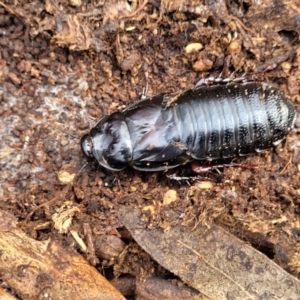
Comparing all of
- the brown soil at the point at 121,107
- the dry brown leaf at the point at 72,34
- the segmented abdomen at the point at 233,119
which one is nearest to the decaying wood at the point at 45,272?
the brown soil at the point at 121,107

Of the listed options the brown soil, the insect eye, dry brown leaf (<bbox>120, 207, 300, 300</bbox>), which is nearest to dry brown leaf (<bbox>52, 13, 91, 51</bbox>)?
the brown soil

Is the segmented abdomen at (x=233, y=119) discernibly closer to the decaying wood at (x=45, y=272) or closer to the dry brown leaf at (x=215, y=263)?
the dry brown leaf at (x=215, y=263)

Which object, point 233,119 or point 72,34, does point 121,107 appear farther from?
point 233,119

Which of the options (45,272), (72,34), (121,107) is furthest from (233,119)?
(45,272)

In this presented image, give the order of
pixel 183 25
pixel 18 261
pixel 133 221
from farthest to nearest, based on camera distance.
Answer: pixel 183 25
pixel 133 221
pixel 18 261

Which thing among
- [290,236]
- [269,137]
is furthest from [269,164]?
[290,236]

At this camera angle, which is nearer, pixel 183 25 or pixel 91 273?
pixel 91 273

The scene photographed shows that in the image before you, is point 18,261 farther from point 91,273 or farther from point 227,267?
point 227,267

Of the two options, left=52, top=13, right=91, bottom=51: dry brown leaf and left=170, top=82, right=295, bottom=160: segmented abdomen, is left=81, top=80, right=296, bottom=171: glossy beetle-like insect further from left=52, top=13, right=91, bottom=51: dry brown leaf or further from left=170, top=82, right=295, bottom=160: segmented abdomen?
left=52, top=13, right=91, bottom=51: dry brown leaf
